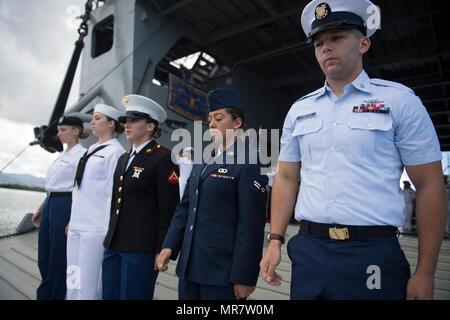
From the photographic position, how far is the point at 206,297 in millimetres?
1416

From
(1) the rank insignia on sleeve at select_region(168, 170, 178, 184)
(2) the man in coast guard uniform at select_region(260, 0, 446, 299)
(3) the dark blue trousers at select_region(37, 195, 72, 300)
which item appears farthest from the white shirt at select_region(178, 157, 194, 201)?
(2) the man in coast guard uniform at select_region(260, 0, 446, 299)

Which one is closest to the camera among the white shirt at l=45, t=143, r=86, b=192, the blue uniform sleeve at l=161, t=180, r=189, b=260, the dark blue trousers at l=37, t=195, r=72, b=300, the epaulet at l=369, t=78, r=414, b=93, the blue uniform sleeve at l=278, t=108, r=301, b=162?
the epaulet at l=369, t=78, r=414, b=93

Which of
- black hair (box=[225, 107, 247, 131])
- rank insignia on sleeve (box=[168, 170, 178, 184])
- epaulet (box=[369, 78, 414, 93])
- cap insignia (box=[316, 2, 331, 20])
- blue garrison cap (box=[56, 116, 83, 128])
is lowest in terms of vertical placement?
rank insignia on sleeve (box=[168, 170, 178, 184])

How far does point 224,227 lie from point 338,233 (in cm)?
64

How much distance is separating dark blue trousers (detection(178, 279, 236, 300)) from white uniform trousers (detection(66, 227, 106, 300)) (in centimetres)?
92

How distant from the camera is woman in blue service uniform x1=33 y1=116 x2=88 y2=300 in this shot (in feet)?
7.91

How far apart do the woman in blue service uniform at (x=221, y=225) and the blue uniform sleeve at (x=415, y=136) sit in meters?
0.71

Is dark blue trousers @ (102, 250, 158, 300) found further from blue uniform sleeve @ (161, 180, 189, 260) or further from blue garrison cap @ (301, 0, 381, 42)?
blue garrison cap @ (301, 0, 381, 42)

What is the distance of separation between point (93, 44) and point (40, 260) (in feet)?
30.2

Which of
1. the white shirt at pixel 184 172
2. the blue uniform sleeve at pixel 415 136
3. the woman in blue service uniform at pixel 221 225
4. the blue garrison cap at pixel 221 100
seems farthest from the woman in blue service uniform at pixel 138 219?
the white shirt at pixel 184 172

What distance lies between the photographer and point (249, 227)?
1420 millimetres

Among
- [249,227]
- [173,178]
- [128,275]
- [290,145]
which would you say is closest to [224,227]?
[249,227]

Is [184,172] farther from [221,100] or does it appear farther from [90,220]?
[221,100]

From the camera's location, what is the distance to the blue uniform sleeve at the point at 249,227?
1356 mm
